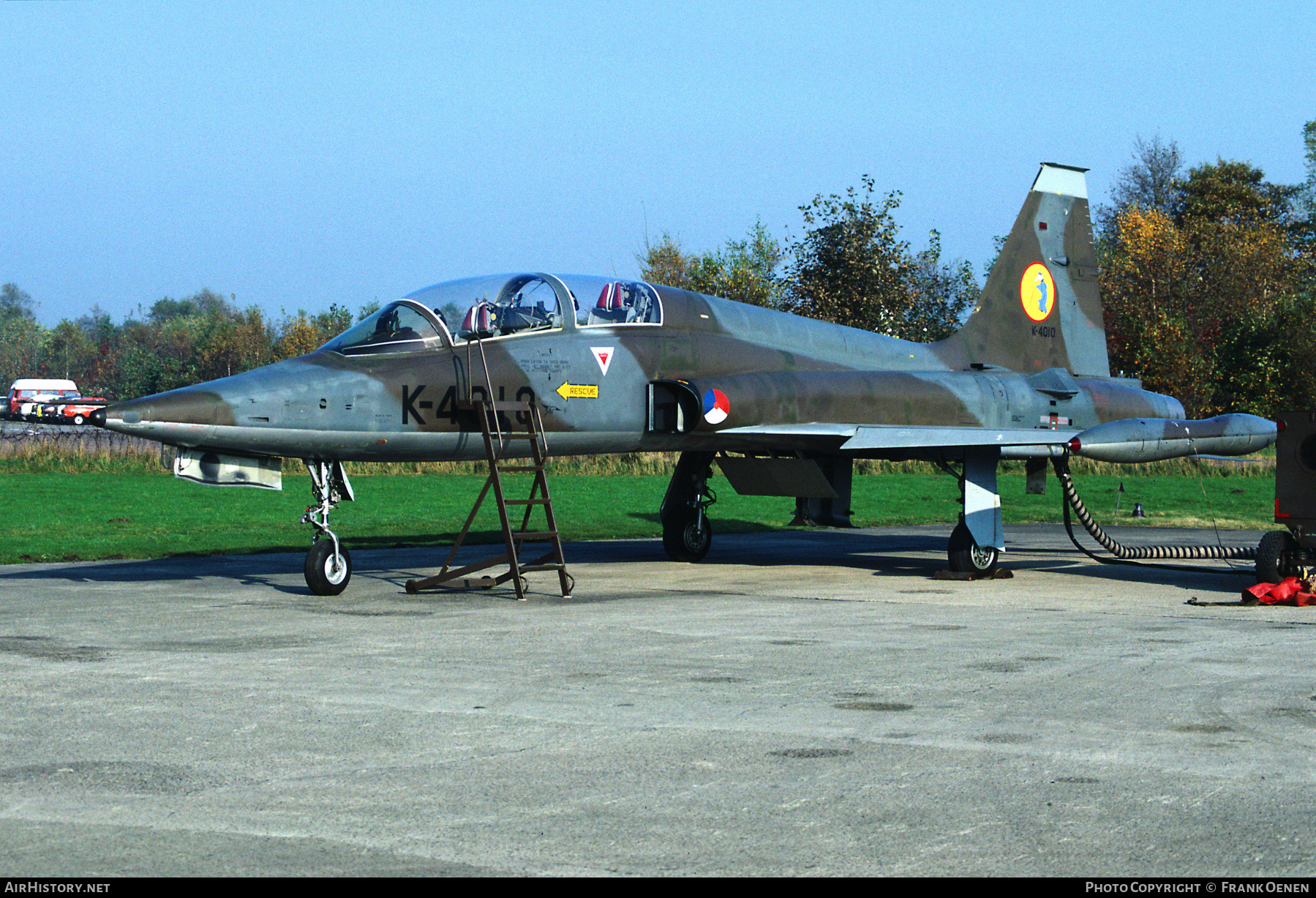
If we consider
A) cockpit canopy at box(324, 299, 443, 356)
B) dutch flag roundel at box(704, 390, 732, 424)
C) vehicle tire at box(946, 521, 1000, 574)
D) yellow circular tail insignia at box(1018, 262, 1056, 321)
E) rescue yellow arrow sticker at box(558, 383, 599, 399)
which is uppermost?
yellow circular tail insignia at box(1018, 262, 1056, 321)

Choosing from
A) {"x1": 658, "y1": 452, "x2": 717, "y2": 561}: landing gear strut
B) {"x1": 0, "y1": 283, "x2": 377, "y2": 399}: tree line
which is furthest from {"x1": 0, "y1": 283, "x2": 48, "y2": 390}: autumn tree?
{"x1": 658, "y1": 452, "x2": 717, "y2": 561}: landing gear strut

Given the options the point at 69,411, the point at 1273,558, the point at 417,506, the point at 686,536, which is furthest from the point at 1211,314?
the point at 69,411

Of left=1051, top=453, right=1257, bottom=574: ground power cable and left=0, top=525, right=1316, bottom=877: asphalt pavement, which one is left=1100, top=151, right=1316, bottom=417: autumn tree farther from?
left=0, top=525, right=1316, bottom=877: asphalt pavement

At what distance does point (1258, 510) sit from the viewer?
99.4 ft

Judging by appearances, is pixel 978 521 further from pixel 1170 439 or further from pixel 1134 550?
pixel 1134 550

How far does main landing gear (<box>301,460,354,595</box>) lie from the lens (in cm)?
1298

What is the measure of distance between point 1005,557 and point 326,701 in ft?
46.2

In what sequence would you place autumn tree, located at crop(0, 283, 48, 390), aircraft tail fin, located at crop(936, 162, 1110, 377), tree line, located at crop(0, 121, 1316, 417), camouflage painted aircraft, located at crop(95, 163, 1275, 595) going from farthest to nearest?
autumn tree, located at crop(0, 283, 48, 390) < tree line, located at crop(0, 121, 1316, 417) < aircraft tail fin, located at crop(936, 162, 1110, 377) < camouflage painted aircraft, located at crop(95, 163, 1275, 595)

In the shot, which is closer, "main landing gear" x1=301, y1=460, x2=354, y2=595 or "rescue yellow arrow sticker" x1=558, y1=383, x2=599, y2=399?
"main landing gear" x1=301, y1=460, x2=354, y2=595

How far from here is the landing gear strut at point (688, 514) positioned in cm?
1820

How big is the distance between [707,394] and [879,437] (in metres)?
2.18

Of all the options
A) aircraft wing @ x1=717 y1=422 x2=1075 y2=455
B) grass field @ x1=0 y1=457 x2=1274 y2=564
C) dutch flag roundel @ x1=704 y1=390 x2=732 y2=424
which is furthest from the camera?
grass field @ x1=0 y1=457 x2=1274 y2=564

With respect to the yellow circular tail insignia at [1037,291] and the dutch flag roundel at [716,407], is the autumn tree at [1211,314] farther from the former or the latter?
the dutch flag roundel at [716,407]

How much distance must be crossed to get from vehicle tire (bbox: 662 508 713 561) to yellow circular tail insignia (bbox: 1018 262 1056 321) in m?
6.19
